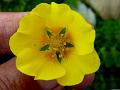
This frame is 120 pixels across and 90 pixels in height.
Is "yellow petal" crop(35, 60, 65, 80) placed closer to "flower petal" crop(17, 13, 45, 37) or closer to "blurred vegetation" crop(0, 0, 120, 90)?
"flower petal" crop(17, 13, 45, 37)

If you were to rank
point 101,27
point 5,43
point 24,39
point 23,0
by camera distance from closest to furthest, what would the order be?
point 24,39, point 5,43, point 23,0, point 101,27

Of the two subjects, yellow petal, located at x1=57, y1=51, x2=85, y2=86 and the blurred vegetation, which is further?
the blurred vegetation

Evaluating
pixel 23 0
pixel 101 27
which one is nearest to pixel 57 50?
pixel 23 0

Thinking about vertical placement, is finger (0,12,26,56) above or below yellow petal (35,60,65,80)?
below

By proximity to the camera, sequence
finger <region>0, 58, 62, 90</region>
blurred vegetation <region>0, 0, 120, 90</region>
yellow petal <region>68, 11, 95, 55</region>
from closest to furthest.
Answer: yellow petal <region>68, 11, 95, 55</region>
finger <region>0, 58, 62, 90</region>
blurred vegetation <region>0, 0, 120, 90</region>

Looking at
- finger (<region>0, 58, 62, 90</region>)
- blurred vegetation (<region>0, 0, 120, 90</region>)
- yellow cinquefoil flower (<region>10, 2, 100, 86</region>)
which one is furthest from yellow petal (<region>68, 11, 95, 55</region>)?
blurred vegetation (<region>0, 0, 120, 90</region>)

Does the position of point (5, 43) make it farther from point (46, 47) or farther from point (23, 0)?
point (23, 0)

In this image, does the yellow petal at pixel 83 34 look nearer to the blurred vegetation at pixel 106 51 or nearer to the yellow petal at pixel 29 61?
the yellow petal at pixel 29 61

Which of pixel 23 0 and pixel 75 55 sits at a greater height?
pixel 75 55
